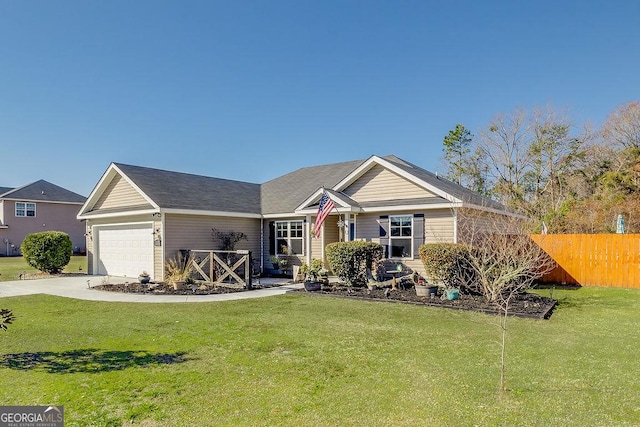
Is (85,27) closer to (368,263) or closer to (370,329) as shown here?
(368,263)

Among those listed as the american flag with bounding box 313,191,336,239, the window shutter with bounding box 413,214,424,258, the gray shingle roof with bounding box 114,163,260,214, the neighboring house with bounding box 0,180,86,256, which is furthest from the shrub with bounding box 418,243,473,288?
the neighboring house with bounding box 0,180,86,256

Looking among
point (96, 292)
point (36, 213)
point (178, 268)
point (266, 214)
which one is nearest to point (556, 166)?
point (266, 214)

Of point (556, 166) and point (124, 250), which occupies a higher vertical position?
point (556, 166)

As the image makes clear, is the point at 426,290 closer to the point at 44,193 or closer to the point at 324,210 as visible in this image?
the point at 324,210

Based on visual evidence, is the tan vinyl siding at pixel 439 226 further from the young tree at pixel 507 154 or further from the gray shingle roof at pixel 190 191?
the young tree at pixel 507 154

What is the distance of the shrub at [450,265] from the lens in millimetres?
11070

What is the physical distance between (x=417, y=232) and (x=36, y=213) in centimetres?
3633

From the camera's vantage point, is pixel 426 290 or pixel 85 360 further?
pixel 426 290

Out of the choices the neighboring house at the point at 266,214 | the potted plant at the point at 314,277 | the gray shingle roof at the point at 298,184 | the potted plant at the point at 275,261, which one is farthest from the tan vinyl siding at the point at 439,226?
the potted plant at the point at 275,261

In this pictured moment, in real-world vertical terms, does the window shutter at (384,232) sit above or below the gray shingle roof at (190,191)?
below

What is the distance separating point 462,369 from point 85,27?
15586 millimetres

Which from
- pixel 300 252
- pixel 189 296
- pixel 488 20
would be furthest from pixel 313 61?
pixel 189 296

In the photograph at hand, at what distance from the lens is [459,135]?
3519 centimetres

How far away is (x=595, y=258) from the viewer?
1404 centimetres
